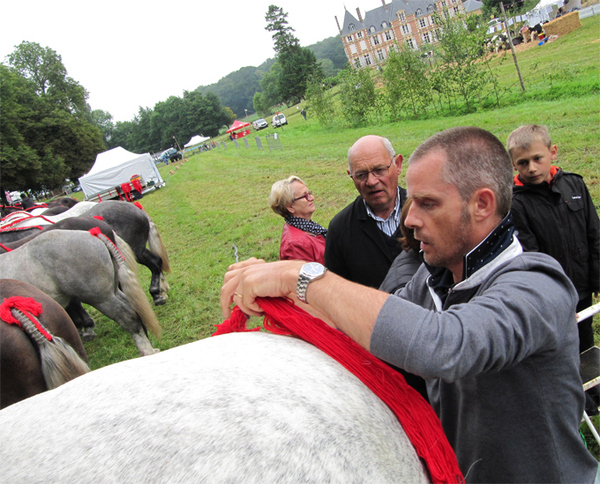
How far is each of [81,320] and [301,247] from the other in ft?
16.9

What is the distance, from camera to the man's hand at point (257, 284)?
3.74 feet

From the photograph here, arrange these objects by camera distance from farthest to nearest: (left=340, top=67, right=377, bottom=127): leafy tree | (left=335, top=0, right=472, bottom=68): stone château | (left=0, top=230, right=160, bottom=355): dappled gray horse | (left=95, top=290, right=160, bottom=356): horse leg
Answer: (left=335, top=0, right=472, bottom=68): stone château, (left=340, top=67, right=377, bottom=127): leafy tree, (left=95, top=290, right=160, bottom=356): horse leg, (left=0, top=230, right=160, bottom=355): dappled gray horse

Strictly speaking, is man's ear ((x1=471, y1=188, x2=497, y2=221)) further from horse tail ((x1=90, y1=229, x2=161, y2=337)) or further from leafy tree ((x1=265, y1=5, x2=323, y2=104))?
leafy tree ((x1=265, y1=5, x2=323, y2=104))

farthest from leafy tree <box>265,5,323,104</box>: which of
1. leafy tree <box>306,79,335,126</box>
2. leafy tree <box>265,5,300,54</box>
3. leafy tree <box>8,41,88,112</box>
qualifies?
leafy tree <box>306,79,335,126</box>

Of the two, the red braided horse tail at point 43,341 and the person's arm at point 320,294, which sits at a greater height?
the person's arm at point 320,294

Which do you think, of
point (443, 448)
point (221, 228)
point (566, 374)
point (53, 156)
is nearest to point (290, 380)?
point (443, 448)

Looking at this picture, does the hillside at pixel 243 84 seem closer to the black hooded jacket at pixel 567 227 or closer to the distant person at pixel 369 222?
the distant person at pixel 369 222

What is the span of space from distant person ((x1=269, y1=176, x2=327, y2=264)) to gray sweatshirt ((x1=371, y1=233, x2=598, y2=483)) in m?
1.97

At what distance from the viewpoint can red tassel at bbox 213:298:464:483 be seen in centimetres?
102

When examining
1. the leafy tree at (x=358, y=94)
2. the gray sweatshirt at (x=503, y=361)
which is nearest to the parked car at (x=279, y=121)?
the leafy tree at (x=358, y=94)

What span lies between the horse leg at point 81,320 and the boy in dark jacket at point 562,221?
656cm

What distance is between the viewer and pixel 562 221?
277 centimetres

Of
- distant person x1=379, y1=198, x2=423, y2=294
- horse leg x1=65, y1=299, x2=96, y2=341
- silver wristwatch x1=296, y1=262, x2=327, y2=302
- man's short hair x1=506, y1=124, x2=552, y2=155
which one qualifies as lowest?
horse leg x1=65, y1=299, x2=96, y2=341

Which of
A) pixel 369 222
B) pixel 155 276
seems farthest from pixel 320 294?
pixel 155 276
